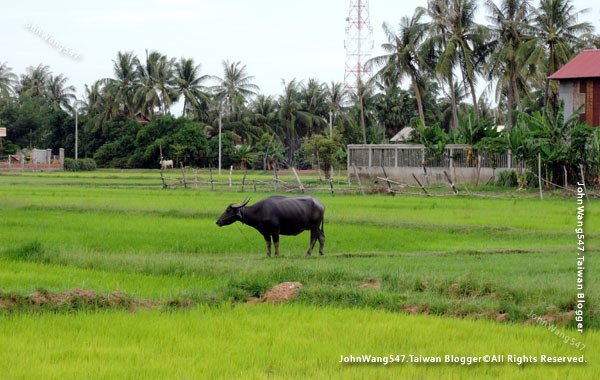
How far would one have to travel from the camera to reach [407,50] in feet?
144

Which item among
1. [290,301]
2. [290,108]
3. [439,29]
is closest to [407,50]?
[439,29]

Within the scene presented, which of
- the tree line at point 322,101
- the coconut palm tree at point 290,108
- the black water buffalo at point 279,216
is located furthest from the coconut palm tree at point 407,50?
the black water buffalo at point 279,216

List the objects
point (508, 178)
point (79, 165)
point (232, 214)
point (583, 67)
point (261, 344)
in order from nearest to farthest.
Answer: point (261, 344) < point (232, 214) < point (508, 178) < point (583, 67) < point (79, 165)

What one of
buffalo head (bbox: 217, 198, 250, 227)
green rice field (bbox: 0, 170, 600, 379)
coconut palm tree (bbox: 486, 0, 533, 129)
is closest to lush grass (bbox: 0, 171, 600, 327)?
green rice field (bbox: 0, 170, 600, 379)

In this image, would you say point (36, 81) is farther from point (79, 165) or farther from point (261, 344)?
point (261, 344)

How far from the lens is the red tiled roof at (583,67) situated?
33.9 metres

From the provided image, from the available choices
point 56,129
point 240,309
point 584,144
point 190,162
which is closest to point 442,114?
point 190,162

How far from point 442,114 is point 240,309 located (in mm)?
53664

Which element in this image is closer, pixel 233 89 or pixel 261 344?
pixel 261 344

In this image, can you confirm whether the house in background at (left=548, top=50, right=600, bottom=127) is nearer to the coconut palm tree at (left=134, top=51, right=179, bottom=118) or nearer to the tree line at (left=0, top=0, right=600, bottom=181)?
the tree line at (left=0, top=0, right=600, bottom=181)

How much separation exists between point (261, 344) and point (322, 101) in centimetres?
5725

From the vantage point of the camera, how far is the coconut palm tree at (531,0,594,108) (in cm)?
3906

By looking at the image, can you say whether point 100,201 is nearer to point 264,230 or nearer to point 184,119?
point 264,230

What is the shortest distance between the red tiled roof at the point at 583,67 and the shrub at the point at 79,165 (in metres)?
31.8
